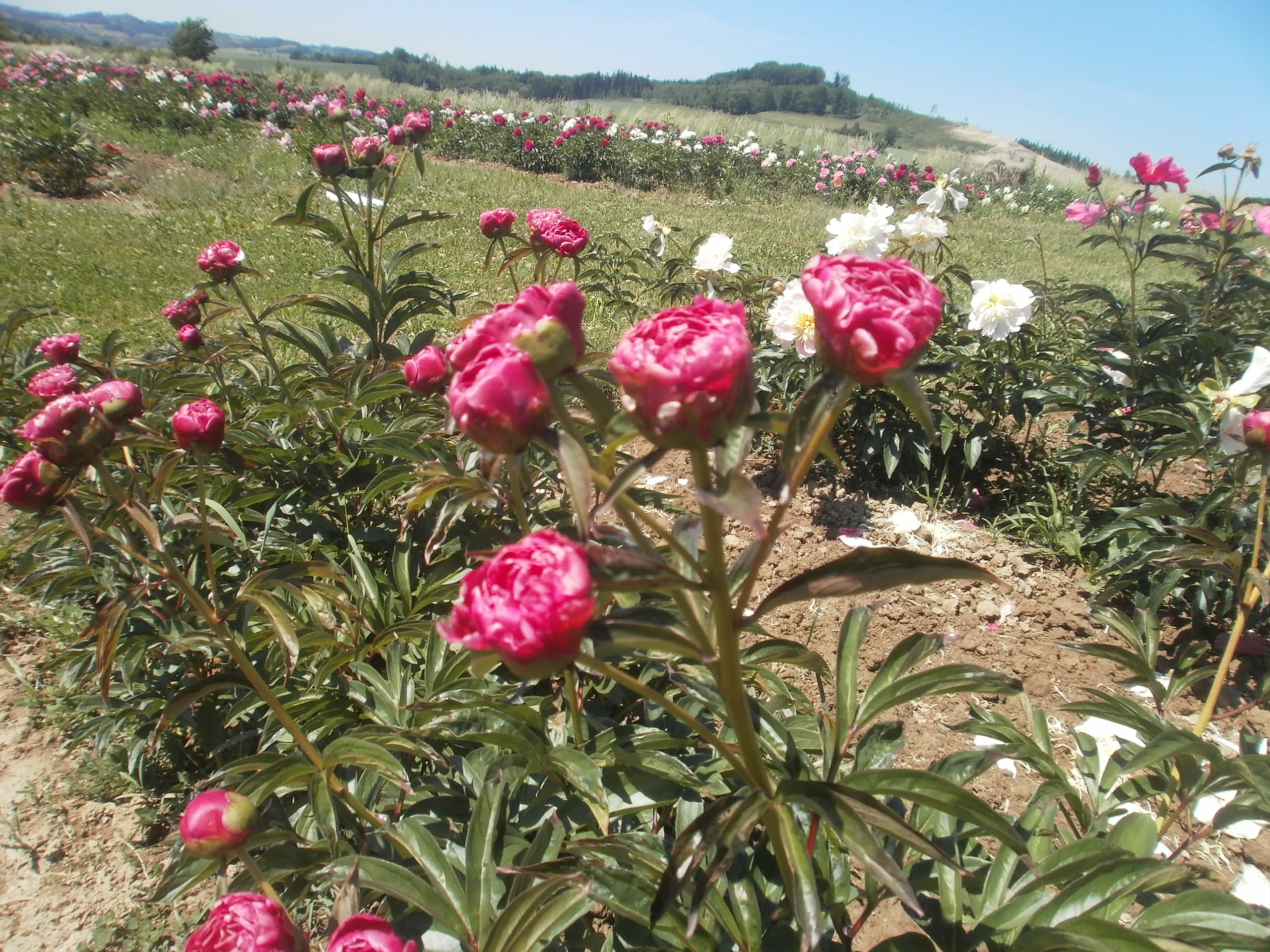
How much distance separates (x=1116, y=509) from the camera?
2348mm

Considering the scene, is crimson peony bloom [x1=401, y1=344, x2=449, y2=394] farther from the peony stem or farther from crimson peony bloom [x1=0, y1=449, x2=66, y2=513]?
the peony stem

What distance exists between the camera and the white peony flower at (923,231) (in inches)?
110

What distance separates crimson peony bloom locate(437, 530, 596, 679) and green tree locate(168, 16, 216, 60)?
120ft

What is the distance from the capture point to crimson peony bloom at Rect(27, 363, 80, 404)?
1.42 meters

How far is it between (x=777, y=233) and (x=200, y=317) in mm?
7890

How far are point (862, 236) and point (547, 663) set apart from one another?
7.98ft

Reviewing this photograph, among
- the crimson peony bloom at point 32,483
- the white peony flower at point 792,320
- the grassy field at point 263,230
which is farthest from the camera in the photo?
the grassy field at point 263,230

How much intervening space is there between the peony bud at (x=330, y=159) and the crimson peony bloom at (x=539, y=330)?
176 centimetres

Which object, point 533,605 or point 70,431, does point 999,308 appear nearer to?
point 533,605

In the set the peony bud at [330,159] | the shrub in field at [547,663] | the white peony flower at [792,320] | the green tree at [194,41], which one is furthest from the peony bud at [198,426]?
the green tree at [194,41]

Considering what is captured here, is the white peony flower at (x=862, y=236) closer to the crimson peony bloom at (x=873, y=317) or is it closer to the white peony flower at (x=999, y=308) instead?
the white peony flower at (x=999, y=308)

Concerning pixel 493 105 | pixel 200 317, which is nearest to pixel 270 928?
pixel 200 317

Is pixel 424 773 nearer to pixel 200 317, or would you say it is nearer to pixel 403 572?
pixel 403 572

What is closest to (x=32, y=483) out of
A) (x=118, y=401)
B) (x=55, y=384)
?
(x=118, y=401)
